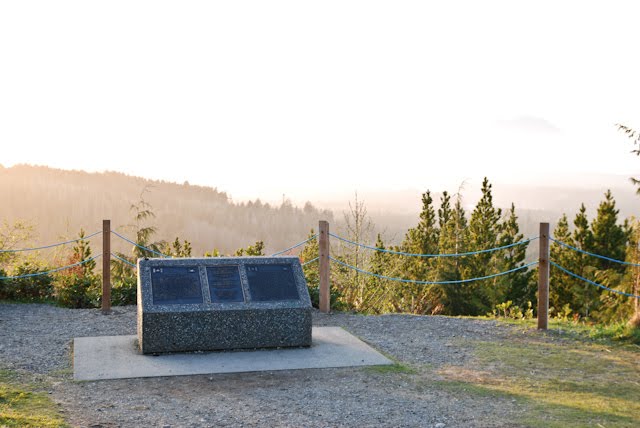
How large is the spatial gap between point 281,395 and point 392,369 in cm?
161

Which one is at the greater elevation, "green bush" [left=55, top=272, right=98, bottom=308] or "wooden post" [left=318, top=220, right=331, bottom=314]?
"wooden post" [left=318, top=220, right=331, bottom=314]

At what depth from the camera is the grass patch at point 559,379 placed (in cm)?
618

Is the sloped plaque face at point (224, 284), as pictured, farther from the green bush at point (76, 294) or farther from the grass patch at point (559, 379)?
the green bush at point (76, 294)

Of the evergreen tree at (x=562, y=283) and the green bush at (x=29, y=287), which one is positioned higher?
the green bush at (x=29, y=287)

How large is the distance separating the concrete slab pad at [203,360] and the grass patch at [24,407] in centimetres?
66

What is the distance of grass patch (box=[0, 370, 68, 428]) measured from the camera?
559 cm

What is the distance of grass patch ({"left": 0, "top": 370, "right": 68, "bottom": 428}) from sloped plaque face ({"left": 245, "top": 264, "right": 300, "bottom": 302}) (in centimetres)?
285

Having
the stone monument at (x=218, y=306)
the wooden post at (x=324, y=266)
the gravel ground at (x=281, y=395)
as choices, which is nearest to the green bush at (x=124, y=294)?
the gravel ground at (x=281, y=395)

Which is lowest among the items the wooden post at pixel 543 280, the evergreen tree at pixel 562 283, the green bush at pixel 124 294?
the evergreen tree at pixel 562 283

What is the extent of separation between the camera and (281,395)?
665 centimetres

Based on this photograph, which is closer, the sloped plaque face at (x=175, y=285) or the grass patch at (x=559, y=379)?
the grass patch at (x=559, y=379)

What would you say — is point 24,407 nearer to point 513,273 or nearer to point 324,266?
point 324,266

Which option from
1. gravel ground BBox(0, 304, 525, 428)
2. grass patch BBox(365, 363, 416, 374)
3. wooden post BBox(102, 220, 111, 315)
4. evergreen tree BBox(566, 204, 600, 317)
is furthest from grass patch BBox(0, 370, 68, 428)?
evergreen tree BBox(566, 204, 600, 317)

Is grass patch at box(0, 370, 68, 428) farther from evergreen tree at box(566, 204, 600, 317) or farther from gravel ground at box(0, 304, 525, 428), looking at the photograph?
evergreen tree at box(566, 204, 600, 317)
